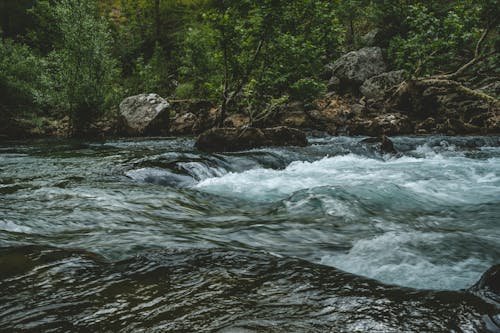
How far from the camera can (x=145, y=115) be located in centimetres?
1686

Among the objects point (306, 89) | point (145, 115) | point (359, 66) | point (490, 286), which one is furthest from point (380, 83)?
point (490, 286)

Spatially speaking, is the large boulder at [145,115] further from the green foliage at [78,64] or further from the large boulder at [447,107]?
the large boulder at [447,107]

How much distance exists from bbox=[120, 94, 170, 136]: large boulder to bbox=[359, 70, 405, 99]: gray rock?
392 inches

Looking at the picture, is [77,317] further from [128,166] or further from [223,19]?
[223,19]

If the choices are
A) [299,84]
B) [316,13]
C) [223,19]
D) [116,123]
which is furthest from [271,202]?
[116,123]

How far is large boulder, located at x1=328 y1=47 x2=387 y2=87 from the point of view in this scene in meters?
20.4

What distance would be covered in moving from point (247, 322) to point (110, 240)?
204 centimetres

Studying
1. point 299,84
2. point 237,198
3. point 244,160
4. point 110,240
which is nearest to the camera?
point 110,240

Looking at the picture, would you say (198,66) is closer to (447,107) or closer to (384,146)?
(447,107)

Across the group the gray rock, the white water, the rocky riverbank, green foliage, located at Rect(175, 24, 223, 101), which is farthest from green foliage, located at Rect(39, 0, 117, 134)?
the gray rock

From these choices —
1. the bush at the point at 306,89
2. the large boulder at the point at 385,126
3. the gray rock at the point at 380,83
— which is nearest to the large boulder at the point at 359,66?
the gray rock at the point at 380,83

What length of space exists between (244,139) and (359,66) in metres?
11.8

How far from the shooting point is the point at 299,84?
14.5 meters

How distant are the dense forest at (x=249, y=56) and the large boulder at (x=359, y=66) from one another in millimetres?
801
